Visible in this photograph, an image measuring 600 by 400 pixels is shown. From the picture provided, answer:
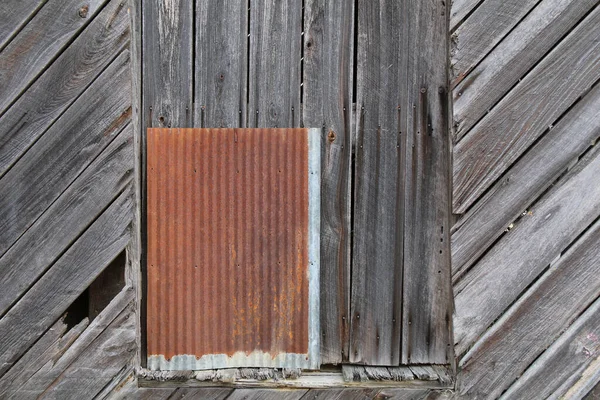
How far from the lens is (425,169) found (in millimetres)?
2230

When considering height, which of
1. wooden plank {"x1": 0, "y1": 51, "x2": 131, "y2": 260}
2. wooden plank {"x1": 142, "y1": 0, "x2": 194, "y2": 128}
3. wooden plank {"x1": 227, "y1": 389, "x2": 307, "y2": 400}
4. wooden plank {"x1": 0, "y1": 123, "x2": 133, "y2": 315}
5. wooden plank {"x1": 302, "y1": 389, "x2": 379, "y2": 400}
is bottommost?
wooden plank {"x1": 227, "y1": 389, "x2": 307, "y2": 400}

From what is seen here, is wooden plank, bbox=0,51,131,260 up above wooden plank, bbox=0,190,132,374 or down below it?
above

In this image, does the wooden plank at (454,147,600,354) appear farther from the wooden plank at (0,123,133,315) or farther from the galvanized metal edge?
the wooden plank at (0,123,133,315)

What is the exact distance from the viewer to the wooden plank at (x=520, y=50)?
6.66ft

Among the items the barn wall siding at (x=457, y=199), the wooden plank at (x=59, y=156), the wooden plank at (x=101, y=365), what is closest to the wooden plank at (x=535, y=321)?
the barn wall siding at (x=457, y=199)

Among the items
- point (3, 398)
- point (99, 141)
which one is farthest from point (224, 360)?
point (99, 141)

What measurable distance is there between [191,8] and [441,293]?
201 cm

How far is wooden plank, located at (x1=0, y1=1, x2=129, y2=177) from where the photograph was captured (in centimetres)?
209

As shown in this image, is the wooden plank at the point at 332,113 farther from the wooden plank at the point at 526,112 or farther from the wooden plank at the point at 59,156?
the wooden plank at the point at 59,156

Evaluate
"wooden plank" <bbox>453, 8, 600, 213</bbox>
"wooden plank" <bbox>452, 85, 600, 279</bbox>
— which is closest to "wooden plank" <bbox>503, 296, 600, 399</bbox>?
"wooden plank" <bbox>452, 85, 600, 279</bbox>

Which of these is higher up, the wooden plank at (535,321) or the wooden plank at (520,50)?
the wooden plank at (520,50)

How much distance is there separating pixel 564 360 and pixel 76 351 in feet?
7.91

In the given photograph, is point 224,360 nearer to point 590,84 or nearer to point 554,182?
point 554,182

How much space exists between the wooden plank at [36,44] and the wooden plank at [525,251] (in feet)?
7.58
